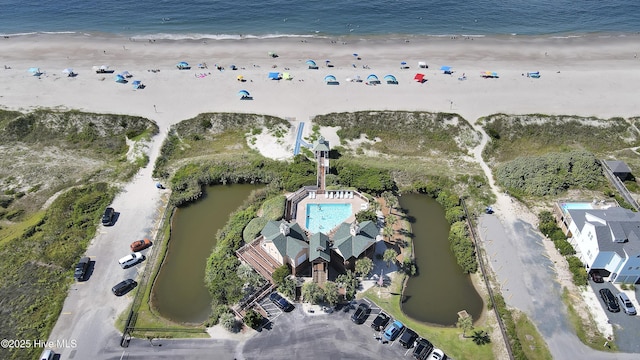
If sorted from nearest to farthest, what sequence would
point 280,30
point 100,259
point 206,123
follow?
1. point 100,259
2. point 206,123
3. point 280,30

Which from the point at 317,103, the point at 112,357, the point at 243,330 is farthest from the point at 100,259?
the point at 317,103

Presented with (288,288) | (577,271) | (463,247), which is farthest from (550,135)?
(288,288)

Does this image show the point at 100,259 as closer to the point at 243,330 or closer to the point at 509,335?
the point at 243,330

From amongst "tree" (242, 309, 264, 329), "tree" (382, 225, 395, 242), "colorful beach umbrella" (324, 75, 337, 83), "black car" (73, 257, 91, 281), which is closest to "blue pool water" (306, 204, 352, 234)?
"tree" (382, 225, 395, 242)

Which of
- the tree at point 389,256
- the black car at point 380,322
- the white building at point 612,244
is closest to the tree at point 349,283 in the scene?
the black car at point 380,322

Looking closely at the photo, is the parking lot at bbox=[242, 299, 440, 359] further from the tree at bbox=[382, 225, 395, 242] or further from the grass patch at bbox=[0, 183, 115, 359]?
the grass patch at bbox=[0, 183, 115, 359]
